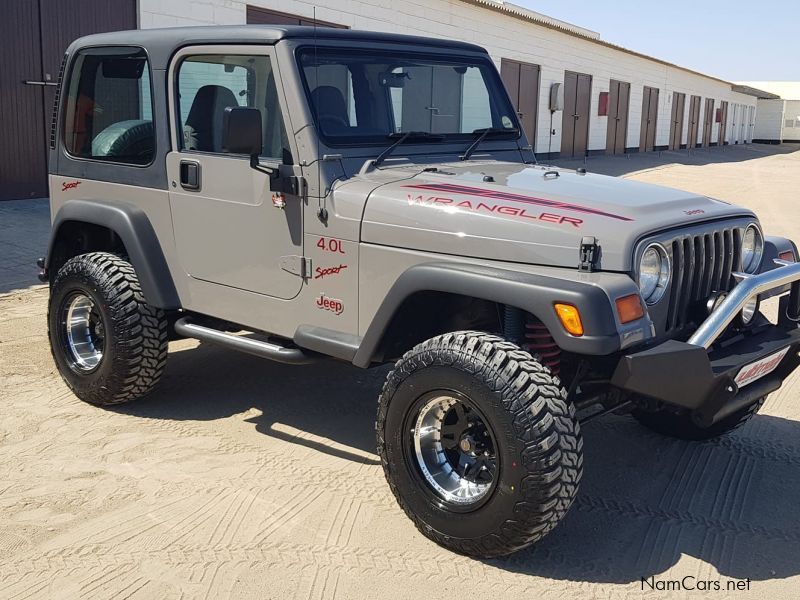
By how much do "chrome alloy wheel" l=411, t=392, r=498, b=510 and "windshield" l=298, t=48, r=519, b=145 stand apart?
52.6 inches

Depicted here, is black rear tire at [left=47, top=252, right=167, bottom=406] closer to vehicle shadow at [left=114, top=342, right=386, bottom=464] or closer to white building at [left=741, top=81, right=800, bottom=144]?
vehicle shadow at [left=114, top=342, right=386, bottom=464]

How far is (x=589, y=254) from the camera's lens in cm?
314

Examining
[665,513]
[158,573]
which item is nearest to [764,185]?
[665,513]

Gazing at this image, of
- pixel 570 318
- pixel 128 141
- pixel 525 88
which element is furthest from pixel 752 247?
pixel 525 88

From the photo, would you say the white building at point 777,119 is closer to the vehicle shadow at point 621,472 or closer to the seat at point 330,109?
the vehicle shadow at point 621,472

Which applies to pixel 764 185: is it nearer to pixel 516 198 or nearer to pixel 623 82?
pixel 623 82

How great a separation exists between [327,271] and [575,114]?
24.2 metres

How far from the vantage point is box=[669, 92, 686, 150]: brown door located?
124ft

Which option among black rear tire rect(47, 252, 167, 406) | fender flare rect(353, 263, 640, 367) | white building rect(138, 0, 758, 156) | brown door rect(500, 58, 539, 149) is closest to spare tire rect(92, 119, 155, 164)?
black rear tire rect(47, 252, 167, 406)

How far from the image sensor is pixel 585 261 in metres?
3.15

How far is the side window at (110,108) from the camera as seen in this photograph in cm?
459

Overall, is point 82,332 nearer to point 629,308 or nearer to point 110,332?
point 110,332

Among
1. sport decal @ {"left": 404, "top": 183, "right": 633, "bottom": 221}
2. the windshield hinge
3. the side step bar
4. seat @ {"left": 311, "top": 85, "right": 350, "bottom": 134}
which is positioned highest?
seat @ {"left": 311, "top": 85, "right": 350, "bottom": 134}

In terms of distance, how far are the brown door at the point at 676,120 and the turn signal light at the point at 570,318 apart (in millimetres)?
37074
